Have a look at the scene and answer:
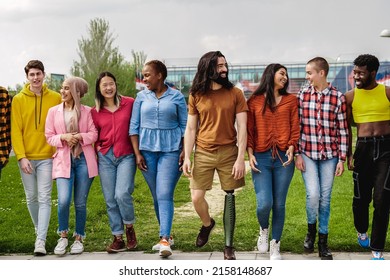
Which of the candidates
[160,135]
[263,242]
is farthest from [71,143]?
[263,242]

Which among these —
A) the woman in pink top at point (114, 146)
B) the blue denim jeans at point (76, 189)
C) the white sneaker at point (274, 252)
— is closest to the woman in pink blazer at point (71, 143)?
the blue denim jeans at point (76, 189)

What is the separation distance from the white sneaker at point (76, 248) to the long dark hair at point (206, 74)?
85.9 inches

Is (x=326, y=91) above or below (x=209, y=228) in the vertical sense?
above

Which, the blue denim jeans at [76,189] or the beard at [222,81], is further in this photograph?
the blue denim jeans at [76,189]

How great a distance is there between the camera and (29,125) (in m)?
7.28

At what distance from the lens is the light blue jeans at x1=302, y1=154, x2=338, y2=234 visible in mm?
6629

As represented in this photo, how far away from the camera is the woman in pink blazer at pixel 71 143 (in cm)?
Answer: 714

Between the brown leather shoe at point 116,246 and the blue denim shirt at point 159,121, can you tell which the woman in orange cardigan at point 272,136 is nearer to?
the blue denim shirt at point 159,121

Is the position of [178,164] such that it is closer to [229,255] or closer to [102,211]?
[229,255]

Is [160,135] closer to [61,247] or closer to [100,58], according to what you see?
[61,247]

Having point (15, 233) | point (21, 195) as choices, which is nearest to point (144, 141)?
point (15, 233)

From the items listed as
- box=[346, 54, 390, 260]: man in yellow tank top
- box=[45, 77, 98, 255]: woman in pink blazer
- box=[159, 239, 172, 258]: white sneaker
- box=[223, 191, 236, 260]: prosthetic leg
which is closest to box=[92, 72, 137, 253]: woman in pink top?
box=[45, 77, 98, 255]: woman in pink blazer
